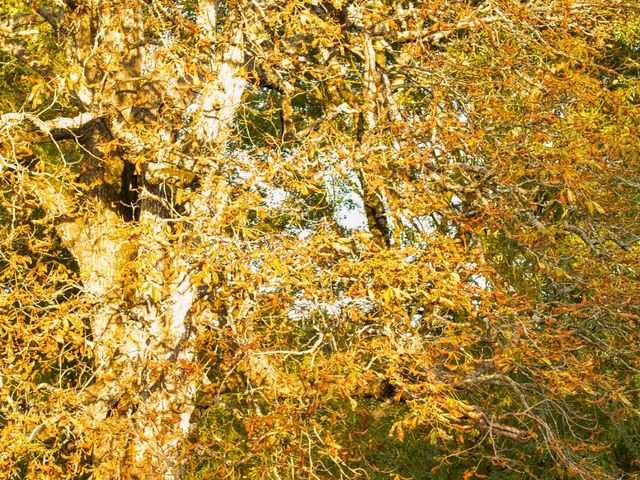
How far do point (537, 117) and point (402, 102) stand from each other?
413 cm

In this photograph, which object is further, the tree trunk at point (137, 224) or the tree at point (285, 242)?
the tree trunk at point (137, 224)

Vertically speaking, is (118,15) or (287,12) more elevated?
(287,12)

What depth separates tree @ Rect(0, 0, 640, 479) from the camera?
8.38 meters

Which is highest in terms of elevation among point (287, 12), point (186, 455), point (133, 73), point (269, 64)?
point (287, 12)

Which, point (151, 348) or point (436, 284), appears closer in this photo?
point (436, 284)

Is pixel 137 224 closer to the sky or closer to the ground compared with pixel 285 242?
closer to the ground

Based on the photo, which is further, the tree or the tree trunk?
the tree trunk

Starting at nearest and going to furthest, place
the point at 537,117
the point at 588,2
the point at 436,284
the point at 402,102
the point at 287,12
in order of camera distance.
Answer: the point at 436,284
the point at 287,12
the point at 537,117
the point at 588,2
the point at 402,102

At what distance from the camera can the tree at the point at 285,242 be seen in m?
8.38

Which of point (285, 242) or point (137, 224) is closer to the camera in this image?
point (285, 242)

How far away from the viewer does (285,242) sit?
8375 millimetres

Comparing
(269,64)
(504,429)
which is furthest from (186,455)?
(269,64)

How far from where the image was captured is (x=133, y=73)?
1113cm

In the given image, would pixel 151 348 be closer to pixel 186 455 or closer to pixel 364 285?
pixel 186 455
